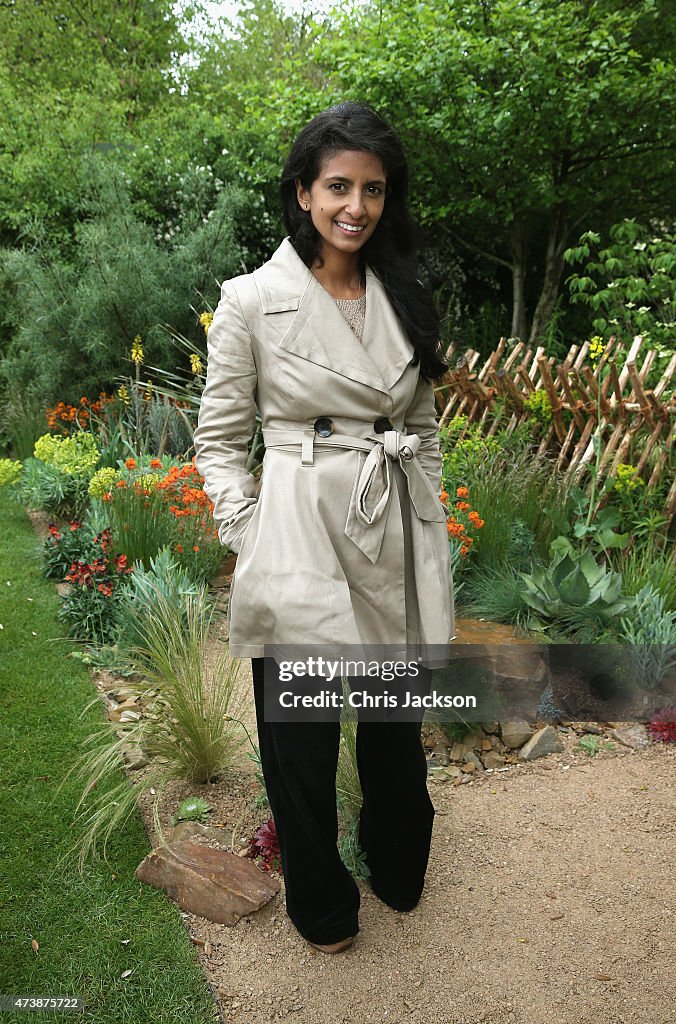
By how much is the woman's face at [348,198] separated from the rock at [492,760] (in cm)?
212

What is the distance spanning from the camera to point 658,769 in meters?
3.26

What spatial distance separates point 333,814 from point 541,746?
1.45m

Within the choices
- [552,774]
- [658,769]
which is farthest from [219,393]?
[658,769]

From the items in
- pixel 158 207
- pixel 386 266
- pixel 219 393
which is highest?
pixel 158 207

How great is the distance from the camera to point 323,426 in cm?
204

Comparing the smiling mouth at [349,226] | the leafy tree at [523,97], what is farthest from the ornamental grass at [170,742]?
the leafy tree at [523,97]

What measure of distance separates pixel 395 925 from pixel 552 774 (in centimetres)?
104

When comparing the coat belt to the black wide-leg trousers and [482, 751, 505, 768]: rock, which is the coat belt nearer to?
the black wide-leg trousers

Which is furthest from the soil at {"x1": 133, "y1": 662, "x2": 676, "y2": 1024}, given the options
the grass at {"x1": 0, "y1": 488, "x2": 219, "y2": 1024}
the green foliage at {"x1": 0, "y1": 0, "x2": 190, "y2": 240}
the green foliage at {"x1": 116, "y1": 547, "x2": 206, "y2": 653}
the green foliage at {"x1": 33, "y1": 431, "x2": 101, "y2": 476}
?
the green foliage at {"x1": 0, "y1": 0, "x2": 190, "y2": 240}

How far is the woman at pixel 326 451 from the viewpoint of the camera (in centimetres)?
197

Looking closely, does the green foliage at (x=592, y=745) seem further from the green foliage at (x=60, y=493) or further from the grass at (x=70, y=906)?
the green foliage at (x=60, y=493)

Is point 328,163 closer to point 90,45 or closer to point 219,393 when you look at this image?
point 219,393

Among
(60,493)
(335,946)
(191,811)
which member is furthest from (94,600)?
(335,946)

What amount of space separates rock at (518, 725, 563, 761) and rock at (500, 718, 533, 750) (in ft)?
0.09
